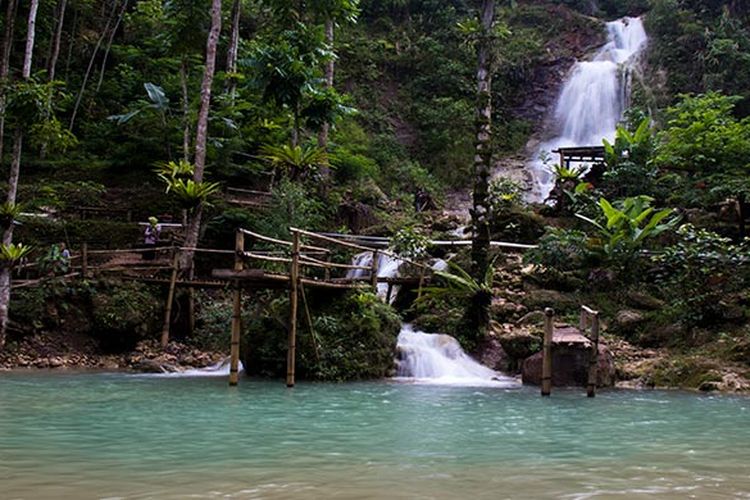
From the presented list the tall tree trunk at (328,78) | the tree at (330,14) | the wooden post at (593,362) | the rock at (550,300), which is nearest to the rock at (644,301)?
the rock at (550,300)

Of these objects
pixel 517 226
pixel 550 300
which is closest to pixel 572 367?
pixel 550 300

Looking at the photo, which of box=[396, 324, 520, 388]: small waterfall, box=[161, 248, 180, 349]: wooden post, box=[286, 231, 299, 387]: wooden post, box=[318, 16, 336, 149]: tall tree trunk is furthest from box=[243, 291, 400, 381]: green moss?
box=[318, 16, 336, 149]: tall tree trunk

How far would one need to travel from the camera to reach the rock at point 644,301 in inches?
608

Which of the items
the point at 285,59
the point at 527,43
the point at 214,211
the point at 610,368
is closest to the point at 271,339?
the point at 610,368

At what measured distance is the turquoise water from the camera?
4816 mm

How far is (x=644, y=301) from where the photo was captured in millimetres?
15609

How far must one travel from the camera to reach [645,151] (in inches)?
805

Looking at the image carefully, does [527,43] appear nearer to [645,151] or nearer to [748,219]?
[645,151]

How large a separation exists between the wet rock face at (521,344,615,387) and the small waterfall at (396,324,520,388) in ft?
2.43

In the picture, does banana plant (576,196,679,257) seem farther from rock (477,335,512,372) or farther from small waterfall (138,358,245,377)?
small waterfall (138,358,245,377)

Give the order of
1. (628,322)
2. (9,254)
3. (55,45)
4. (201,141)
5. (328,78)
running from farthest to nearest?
1. (55,45)
2. (328,78)
3. (201,141)
4. (628,322)
5. (9,254)

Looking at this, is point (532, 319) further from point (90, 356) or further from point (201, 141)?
point (90, 356)

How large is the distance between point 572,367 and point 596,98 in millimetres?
23546

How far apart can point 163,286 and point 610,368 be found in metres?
9.96
